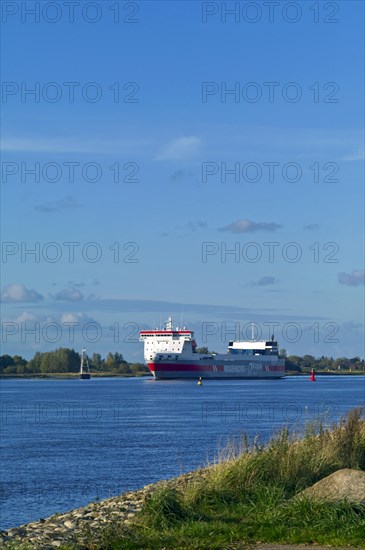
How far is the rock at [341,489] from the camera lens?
40.9ft

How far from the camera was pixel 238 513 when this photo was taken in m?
12.5

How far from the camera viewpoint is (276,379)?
6260 inches

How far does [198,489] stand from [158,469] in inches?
630

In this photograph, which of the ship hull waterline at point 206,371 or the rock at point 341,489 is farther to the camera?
the ship hull waterline at point 206,371

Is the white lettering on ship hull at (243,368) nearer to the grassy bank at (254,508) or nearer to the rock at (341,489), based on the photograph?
the grassy bank at (254,508)

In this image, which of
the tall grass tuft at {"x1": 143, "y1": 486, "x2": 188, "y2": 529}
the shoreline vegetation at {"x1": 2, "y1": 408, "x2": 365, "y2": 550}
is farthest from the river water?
the tall grass tuft at {"x1": 143, "y1": 486, "x2": 188, "y2": 529}

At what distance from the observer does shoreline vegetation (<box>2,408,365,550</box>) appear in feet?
36.0

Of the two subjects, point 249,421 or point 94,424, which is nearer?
point 249,421

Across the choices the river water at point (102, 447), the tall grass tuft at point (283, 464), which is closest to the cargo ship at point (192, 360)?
the river water at point (102, 447)

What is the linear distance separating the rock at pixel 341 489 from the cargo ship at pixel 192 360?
125 meters

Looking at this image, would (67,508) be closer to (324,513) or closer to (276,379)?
(324,513)

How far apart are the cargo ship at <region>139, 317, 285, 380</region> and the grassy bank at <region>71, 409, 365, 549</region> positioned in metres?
122

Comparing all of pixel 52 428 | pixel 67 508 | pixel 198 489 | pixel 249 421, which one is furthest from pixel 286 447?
pixel 52 428

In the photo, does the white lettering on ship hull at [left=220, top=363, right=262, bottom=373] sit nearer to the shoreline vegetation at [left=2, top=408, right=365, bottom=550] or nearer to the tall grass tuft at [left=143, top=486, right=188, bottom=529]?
the shoreline vegetation at [left=2, top=408, right=365, bottom=550]
